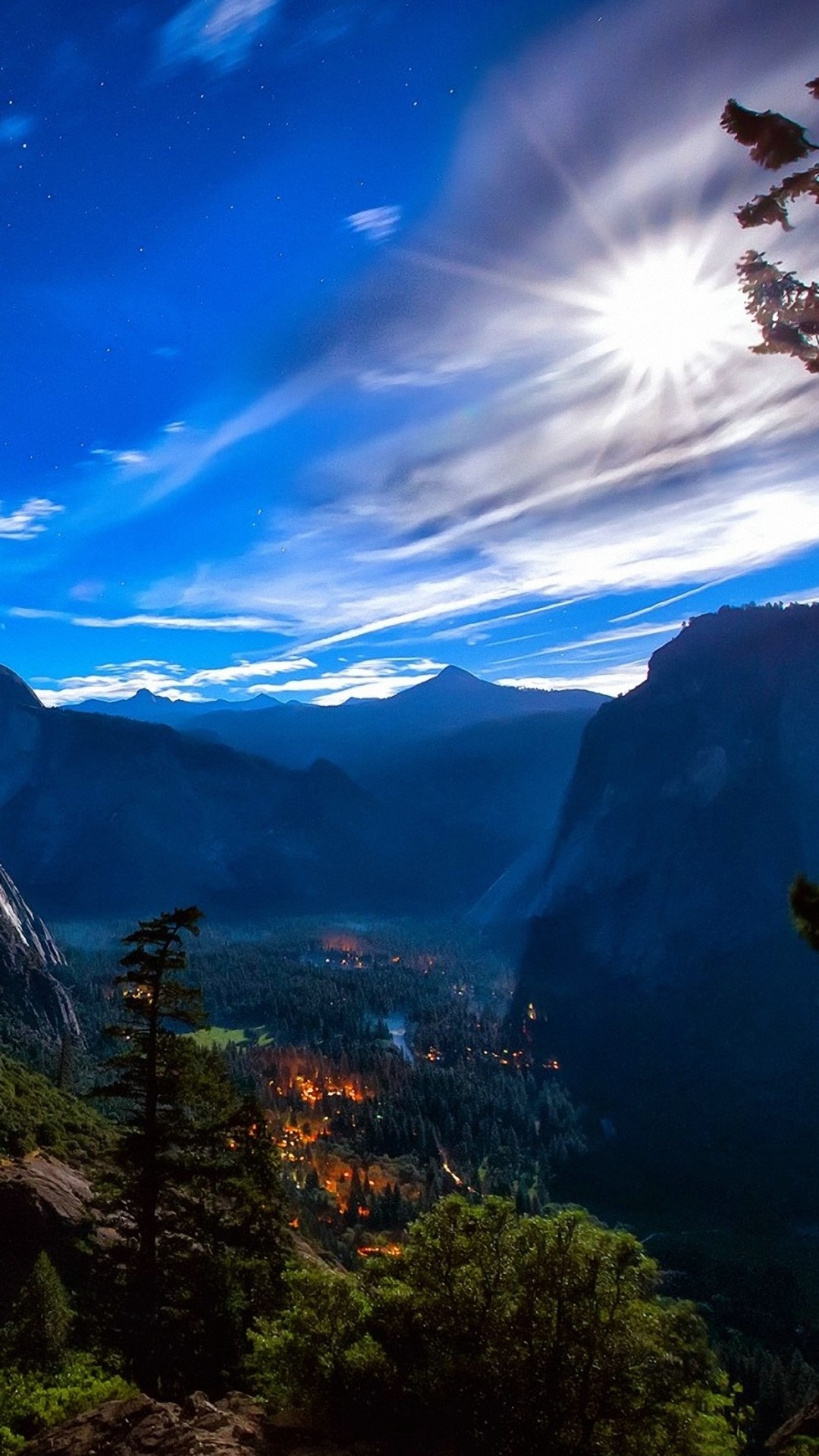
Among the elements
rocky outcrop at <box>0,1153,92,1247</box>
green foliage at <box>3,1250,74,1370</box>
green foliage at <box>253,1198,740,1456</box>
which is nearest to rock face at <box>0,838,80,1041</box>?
rocky outcrop at <box>0,1153,92,1247</box>

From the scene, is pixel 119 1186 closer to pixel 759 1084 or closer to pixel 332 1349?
pixel 332 1349

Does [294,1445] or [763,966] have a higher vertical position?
[294,1445]

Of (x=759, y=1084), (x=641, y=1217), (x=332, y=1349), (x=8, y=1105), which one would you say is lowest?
(x=759, y=1084)

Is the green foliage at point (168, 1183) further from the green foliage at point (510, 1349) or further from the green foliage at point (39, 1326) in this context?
the green foliage at point (510, 1349)

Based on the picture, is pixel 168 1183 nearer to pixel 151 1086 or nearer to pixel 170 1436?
pixel 151 1086

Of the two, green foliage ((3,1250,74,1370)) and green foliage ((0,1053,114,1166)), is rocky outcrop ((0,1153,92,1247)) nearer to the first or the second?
green foliage ((0,1053,114,1166))

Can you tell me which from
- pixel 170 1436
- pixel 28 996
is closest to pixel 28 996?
pixel 28 996

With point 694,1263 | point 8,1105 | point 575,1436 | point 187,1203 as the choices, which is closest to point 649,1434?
point 575,1436
